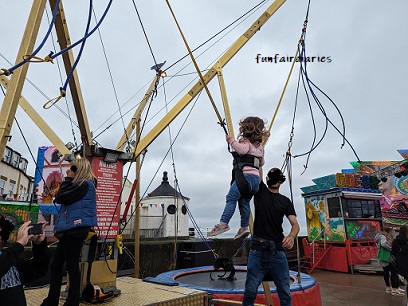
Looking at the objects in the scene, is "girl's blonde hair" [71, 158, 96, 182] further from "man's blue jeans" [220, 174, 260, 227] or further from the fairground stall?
the fairground stall

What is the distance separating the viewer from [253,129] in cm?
306

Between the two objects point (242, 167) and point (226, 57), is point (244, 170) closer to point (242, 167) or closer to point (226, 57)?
point (242, 167)

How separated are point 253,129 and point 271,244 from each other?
1.15 metres

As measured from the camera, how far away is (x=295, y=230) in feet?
9.21

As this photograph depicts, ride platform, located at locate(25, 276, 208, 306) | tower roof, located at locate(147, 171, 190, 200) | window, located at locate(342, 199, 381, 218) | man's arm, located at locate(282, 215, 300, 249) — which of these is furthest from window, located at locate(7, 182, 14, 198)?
man's arm, located at locate(282, 215, 300, 249)

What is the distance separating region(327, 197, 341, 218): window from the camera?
41.3ft

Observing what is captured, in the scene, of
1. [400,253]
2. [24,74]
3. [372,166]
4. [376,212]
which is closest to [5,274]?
[24,74]

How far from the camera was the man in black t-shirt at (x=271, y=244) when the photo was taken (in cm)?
270

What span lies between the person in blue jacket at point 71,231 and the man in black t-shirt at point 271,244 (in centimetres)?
160

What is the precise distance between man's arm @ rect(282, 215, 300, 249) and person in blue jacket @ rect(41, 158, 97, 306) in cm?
184

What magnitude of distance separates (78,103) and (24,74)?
167 centimetres

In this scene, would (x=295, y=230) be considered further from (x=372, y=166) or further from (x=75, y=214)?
(x=372, y=166)

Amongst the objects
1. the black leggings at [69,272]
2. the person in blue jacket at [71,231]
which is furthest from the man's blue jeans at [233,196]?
the black leggings at [69,272]

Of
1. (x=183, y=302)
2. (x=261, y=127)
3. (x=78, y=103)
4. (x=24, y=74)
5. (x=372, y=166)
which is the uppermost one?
(x=372, y=166)
